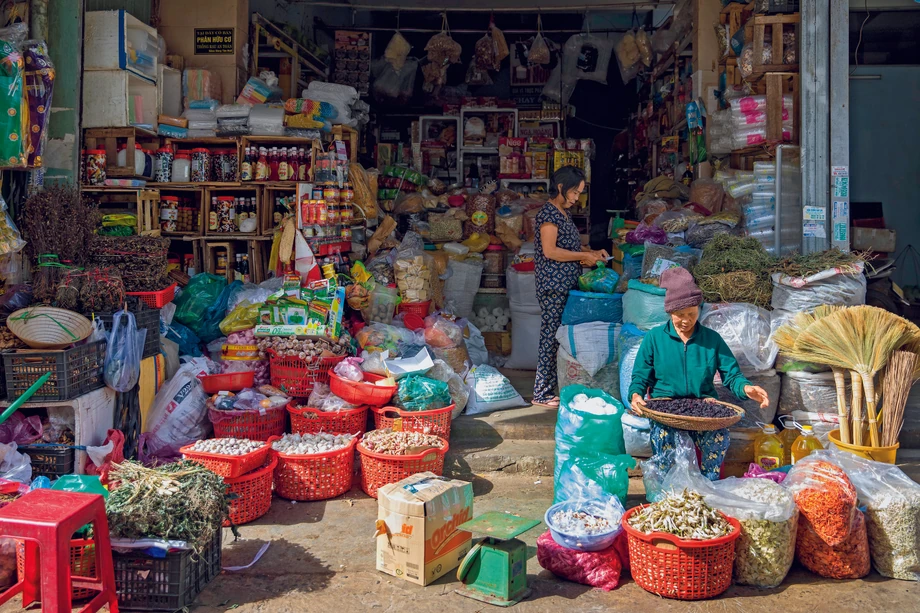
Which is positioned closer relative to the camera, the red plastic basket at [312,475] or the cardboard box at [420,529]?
the cardboard box at [420,529]

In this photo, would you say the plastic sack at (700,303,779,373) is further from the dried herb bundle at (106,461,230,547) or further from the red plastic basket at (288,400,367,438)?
the dried herb bundle at (106,461,230,547)

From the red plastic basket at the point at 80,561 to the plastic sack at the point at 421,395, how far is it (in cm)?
223

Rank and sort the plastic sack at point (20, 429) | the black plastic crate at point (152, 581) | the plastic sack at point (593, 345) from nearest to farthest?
the black plastic crate at point (152, 581), the plastic sack at point (20, 429), the plastic sack at point (593, 345)

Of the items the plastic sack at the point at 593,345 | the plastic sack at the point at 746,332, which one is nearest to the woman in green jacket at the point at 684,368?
the plastic sack at the point at 746,332

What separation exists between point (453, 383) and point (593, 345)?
3.56ft

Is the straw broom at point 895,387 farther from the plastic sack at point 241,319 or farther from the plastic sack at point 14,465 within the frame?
the plastic sack at point 14,465

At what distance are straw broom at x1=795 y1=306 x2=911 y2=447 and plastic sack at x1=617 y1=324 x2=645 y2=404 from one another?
1.17m

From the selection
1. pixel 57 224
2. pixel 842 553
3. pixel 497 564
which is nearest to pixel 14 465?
pixel 57 224

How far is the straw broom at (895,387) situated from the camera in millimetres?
4570

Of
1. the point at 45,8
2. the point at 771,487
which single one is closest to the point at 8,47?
the point at 45,8

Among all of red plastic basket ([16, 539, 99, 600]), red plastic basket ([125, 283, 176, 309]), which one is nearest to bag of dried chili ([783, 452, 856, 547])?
red plastic basket ([16, 539, 99, 600])

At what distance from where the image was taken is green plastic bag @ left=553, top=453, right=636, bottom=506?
4.25 m

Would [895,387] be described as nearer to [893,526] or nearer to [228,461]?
[893,526]

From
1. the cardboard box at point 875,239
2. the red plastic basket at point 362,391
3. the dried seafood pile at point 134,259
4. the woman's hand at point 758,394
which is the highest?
the cardboard box at point 875,239
